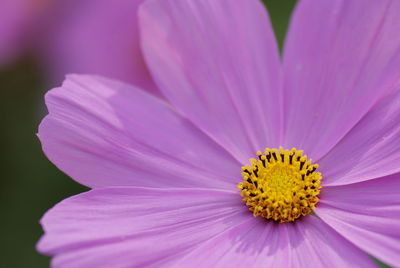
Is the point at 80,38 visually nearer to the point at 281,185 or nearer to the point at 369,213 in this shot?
the point at 281,185

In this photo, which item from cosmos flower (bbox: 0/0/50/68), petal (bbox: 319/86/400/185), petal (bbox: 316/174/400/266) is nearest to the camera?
petal (bbox: 316/174/400/266)

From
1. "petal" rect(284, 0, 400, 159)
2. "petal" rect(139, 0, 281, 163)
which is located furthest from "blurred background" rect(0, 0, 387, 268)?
"petal" rect(284, 0, 400, 159)

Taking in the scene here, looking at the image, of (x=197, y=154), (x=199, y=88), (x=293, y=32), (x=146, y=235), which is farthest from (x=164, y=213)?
(x=293, y=32)

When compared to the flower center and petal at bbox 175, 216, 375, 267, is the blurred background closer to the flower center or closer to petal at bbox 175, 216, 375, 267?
the flower center

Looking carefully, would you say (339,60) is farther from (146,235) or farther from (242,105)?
(146,235)

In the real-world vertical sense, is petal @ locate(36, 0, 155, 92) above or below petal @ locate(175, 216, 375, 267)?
above

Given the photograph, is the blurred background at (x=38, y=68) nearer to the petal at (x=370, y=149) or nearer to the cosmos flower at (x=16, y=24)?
the cosmos flower at (x=16, y=24)

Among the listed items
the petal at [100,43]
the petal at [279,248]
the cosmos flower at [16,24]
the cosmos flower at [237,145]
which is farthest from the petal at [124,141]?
the cosmos flower at [16,24]

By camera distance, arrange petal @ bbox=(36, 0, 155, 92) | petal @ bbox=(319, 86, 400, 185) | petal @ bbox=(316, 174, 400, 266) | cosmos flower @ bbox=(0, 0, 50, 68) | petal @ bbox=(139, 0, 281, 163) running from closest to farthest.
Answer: petal @ bbox=(316, 174, 400, 266)
petal @ bbox=(319, 86, 400, 185)
petal @ bbox=(139, 0, 281, 163)
petal @ bbox=(36, 0, 155, 92)
cosmos flower @ bbox=(0, 0, 50, 68)

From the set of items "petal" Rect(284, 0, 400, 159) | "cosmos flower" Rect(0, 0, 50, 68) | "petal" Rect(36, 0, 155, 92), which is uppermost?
"cosmos flower" Rect(0, 0, 50, 68)

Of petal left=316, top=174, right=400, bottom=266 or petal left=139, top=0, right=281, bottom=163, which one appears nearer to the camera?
petal left=316, top=174, right=400, bottom=266
